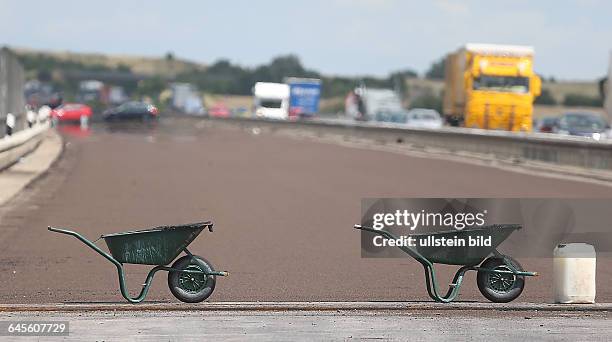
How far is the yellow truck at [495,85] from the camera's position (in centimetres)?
4939

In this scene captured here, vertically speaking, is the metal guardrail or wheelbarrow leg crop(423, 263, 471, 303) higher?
wheelbarrow leg crop(423, 263, 471, 303)

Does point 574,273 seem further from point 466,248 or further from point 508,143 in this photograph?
point 508,143

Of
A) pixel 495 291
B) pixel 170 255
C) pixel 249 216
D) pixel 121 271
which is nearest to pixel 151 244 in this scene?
pixel 170 255

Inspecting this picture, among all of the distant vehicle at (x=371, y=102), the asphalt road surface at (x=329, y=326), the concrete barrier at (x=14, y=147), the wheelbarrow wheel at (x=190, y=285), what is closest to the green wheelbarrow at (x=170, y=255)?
the wheelbarrow wheel at (x=190, y=285)

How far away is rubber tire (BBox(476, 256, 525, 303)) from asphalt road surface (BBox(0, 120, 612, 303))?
82 cm

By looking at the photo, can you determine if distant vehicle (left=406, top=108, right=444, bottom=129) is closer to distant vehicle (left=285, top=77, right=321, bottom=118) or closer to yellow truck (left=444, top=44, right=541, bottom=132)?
yellow truck (left=444, top=44, right=541, bottom=132)

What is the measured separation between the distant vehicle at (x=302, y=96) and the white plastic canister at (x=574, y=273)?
3319 inches

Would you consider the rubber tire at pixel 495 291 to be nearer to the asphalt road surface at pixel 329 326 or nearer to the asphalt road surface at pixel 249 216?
the asphalt road surface at pixel 329 326

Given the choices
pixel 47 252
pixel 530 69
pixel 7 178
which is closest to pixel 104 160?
pixel 7 178

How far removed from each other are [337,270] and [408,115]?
60.1 m

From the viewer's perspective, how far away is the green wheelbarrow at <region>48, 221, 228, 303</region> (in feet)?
32.7

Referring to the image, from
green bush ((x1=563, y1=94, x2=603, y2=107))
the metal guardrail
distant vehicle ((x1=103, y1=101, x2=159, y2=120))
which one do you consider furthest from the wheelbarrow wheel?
green bush ((x1=563, y1=94, x2=603, y2=107))

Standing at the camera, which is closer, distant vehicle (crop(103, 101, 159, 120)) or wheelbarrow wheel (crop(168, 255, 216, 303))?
wheelbarrow wheel (crop(168, 255, 216, 303))

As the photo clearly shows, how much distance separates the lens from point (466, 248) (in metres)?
10.3
